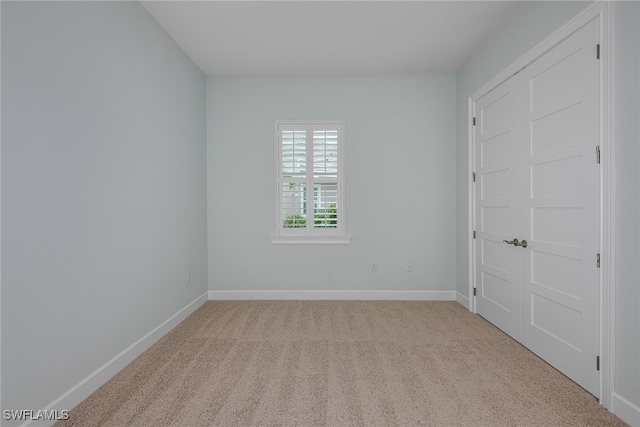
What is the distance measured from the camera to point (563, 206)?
2.27 m

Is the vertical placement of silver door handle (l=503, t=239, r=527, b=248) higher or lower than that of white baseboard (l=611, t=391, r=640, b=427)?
higher

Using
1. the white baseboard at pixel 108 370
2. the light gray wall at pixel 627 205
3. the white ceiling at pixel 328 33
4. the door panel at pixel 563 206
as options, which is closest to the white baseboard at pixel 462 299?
the door panel at pixel 563 206

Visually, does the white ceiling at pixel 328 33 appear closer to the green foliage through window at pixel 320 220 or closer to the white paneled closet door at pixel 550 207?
the white paneled closet door at pixel 550 207


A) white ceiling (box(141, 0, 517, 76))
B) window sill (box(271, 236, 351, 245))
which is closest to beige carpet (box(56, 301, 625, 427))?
window sill (box(271, 236, 351, 245))

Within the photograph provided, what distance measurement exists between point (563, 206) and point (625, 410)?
1.23 metres

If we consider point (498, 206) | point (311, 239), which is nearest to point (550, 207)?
point (498, 206)

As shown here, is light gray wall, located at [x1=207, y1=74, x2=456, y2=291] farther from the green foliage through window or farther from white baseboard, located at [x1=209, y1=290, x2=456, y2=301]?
the green foliage through window

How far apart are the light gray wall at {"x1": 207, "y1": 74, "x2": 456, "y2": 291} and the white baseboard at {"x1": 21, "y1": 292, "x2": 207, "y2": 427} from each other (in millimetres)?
1226

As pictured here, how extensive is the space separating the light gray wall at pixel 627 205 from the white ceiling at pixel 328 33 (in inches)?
48.2

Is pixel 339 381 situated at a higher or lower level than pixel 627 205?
lower

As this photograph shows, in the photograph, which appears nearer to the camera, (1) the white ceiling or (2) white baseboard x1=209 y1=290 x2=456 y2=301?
(1) the white ceiling

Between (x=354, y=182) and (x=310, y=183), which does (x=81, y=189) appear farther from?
(x=354, y=182)

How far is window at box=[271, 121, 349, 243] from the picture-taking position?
417 centimetres

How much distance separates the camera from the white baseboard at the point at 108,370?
6.11 feet
